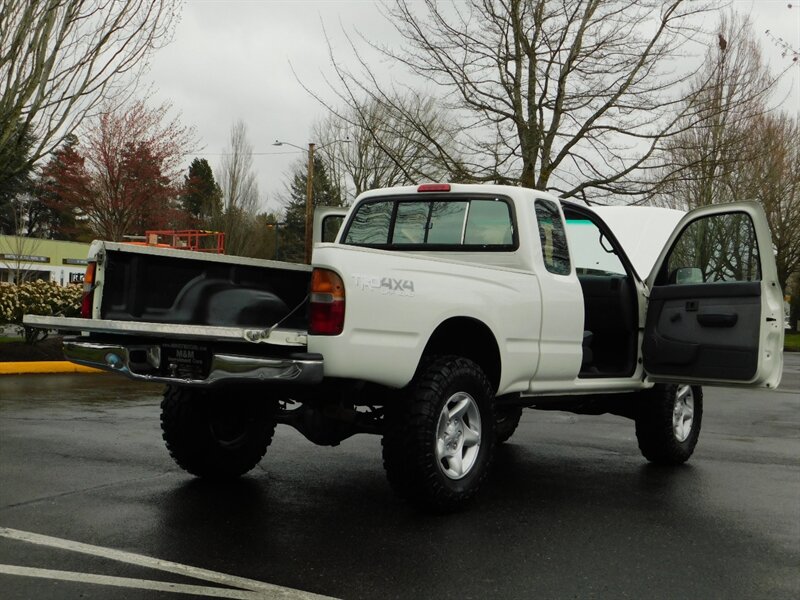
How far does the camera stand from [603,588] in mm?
4105

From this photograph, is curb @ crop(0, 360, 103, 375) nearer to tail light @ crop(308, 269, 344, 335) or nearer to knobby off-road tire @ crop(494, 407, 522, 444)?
knobby off-road tire @ crop(494, 407, 522, 444)

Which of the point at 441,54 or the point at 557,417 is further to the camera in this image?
the point at 441,54

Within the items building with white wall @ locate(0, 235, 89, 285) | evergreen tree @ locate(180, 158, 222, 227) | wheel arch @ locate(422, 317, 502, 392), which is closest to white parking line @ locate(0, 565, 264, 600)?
wheel arch @ locate(422, 317, 502, 392)

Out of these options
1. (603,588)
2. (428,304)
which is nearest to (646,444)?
(428,304)

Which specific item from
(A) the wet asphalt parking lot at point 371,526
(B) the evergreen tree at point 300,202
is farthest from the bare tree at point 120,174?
(A) the wet asphalt parking lot at point 371,526

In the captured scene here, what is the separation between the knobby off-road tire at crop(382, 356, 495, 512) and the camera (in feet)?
17.1

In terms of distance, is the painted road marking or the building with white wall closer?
the painted road marking

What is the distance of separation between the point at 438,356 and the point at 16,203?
53.0m

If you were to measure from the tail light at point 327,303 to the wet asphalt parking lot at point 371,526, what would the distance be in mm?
1077

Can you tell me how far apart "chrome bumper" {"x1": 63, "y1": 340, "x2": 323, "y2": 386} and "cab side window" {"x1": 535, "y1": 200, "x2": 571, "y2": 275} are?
7.31ft

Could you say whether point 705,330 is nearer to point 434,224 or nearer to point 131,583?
point 434,224

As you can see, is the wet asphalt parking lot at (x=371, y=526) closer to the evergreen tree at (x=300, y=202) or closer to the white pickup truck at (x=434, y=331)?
the white pickup truck at (x=434, y=331)

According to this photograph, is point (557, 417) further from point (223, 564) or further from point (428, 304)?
point (223, 564)

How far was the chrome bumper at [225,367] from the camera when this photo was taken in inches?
187
